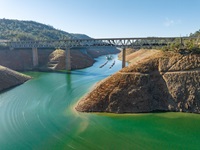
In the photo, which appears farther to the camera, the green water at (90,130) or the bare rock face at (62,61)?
the bare rock face at (62,61)

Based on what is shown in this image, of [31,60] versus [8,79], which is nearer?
[8,79]

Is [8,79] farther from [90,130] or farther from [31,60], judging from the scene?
[31,60]

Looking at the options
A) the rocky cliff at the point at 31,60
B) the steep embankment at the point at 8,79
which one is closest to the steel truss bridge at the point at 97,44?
the rocky cliff at the point at 31,60

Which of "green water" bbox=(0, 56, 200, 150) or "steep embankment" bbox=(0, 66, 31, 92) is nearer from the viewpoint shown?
"green water" bbox=(0, 56, 200, 150)

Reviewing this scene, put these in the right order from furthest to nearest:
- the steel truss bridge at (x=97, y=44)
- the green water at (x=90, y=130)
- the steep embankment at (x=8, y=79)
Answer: the steel truss bridge at (x=97, y=44)
the steep embankment at (x=8, y=79)
the green water at (x=90, y=130)

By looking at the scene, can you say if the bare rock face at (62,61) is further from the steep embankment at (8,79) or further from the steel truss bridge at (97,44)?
the steep embankment at (8,79)

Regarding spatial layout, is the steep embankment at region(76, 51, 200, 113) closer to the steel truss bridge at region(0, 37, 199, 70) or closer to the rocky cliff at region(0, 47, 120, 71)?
the steel truss bridge at region(0, 37, 199, 70)

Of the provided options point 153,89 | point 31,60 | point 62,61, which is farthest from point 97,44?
point 153,89

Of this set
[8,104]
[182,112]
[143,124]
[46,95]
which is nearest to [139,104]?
[143,124]

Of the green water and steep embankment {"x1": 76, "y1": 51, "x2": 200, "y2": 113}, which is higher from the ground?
steep embankment {"x1": 76, "y1": 51, "x2": 200, "y2": 113}

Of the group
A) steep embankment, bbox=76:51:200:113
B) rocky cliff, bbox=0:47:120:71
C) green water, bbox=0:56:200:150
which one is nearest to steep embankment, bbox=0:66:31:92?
green water, bbox=0:56:200:150
